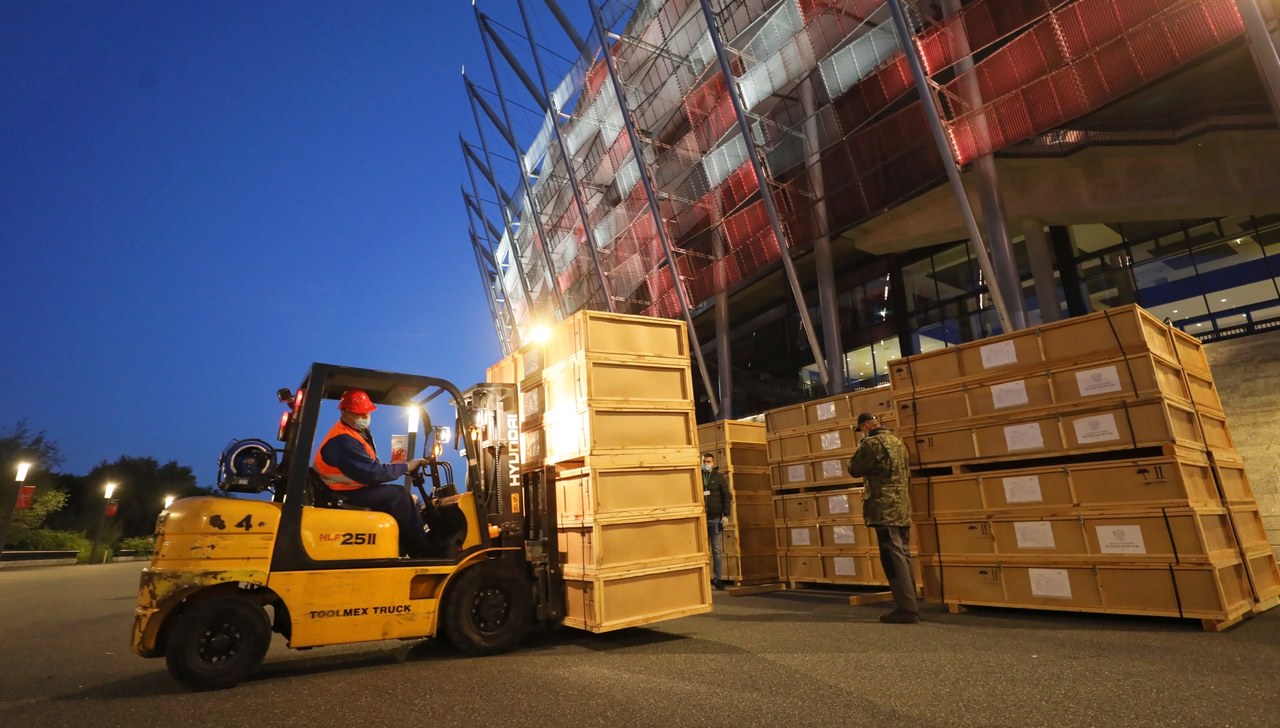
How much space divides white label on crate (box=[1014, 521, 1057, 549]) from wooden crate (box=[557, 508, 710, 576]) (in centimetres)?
335

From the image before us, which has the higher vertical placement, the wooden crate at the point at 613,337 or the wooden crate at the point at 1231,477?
the wooden crate at the point at 613,337

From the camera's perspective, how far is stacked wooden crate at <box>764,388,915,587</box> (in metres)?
9.51

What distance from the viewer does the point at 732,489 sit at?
11281 mm

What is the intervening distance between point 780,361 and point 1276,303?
609 inches

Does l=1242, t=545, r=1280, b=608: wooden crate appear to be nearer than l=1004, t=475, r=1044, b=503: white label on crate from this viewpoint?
Yes

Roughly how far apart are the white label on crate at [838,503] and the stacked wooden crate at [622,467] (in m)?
3.77

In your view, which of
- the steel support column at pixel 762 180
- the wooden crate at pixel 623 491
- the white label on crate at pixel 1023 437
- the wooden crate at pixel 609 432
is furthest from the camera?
the steel support column at pixel 762 180

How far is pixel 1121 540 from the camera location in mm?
6172

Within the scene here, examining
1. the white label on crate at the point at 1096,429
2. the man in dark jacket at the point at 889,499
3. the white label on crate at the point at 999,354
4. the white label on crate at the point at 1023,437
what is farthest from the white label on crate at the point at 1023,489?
the white label on crate at the point at 999,354

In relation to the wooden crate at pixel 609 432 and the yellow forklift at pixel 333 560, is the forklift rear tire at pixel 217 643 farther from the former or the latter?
the wooden crate at pixel 609 432

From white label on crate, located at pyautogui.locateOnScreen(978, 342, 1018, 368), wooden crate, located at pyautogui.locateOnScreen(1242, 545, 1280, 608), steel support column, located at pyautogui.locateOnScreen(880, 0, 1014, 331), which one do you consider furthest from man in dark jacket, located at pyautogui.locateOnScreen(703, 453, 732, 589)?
steel support column, located at pyautogui.locateOnScreen(880, 0, 1014, 331)

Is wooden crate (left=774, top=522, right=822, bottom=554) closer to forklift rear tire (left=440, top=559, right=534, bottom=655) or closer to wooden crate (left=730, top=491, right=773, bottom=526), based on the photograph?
wooden crate (left=730, top=491, right=773, bottom=526)

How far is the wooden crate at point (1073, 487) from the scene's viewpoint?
6.09 m

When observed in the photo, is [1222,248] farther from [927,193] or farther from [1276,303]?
[927,193]
